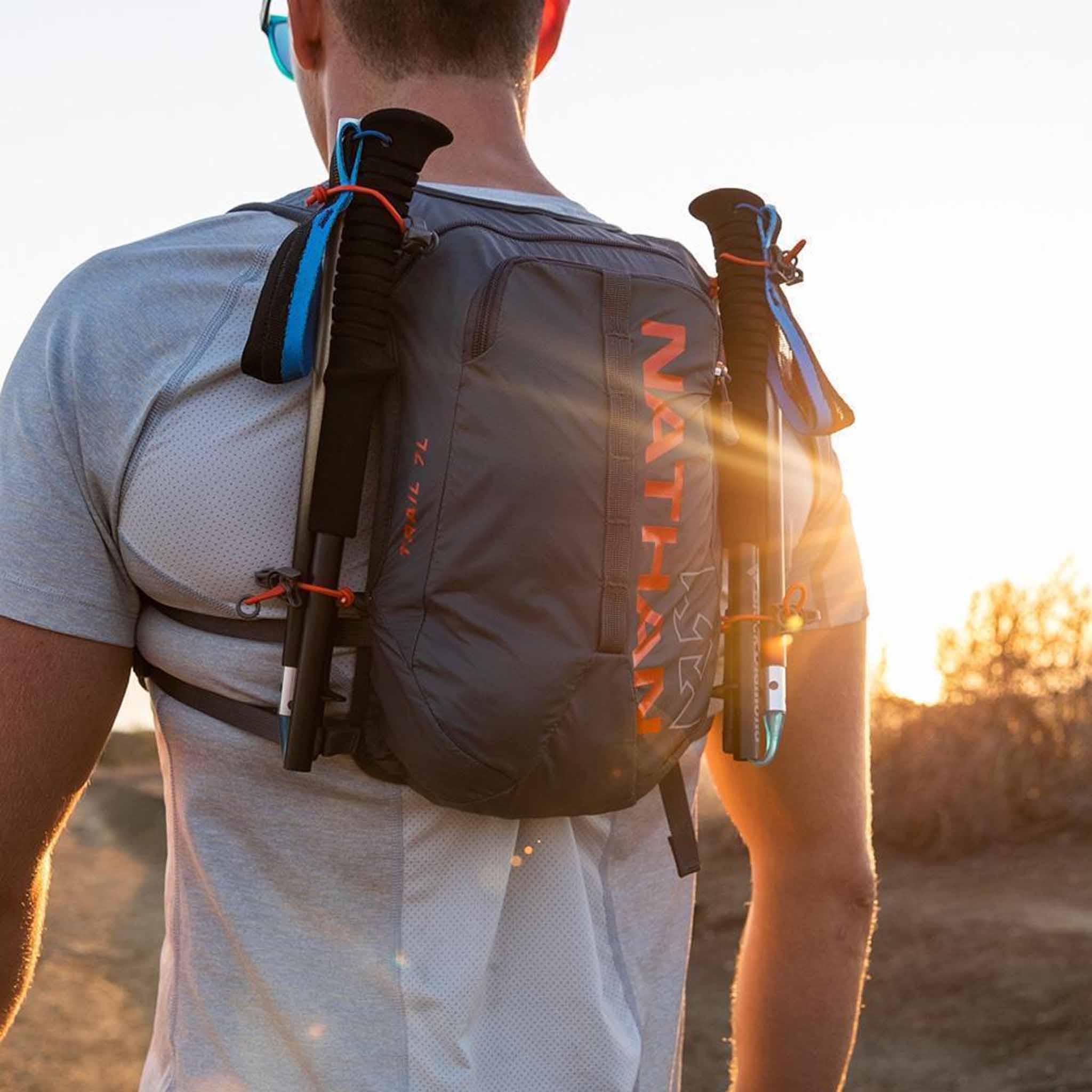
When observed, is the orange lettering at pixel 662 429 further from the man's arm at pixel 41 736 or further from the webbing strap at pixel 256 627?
the man's arm at pixel 41 736

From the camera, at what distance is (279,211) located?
1713 millimetres

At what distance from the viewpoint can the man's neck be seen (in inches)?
73.7

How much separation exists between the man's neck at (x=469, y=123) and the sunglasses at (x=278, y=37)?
0.32 metres

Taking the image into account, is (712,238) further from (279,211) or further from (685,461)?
(279,211)

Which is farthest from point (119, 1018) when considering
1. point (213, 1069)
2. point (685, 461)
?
point (685, 461)

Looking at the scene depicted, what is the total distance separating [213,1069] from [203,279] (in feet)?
3.08

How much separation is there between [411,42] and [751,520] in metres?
0.81

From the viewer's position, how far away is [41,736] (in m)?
1.59

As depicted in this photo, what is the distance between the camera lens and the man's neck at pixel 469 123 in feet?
6.14

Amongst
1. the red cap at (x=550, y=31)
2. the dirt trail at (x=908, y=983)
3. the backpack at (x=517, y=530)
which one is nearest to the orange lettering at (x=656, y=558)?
the backpack at (x=517, y=530)

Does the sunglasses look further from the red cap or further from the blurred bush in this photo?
the blurred bush

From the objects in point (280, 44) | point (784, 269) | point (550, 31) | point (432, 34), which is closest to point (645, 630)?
point (784, 269)

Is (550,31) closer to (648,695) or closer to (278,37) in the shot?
(278,37)

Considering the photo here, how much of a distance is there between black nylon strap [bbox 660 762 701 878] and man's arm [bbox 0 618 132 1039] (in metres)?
0.71
